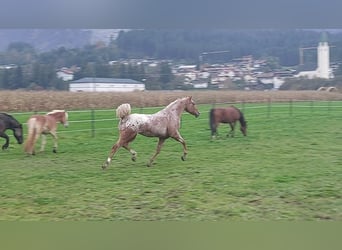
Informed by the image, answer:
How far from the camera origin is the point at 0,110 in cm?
319

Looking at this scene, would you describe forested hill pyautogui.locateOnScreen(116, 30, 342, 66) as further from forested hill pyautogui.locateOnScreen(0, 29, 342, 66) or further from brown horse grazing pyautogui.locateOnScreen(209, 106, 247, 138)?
brown horse grazing pyautogui.locateOnScreen(209, 106, 247, 138)

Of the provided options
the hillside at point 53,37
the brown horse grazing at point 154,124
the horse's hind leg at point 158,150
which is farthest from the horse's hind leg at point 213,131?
the hillside at point 53,37

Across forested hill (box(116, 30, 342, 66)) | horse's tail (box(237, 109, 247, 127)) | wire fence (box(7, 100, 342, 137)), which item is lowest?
horse's tail (box(237, 109, 247, 127))

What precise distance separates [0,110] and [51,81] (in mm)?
386

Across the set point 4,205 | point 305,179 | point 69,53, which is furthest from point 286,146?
point 4,205

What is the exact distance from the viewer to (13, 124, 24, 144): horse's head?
10.5ft

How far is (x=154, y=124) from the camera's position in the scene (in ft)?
10.5

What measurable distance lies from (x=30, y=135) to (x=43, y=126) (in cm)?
16

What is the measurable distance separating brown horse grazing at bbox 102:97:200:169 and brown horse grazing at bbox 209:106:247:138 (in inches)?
4.9

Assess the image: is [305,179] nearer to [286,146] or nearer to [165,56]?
[286,146]

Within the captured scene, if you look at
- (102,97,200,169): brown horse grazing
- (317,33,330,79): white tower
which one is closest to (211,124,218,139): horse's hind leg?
(102,97,200,169): brown horse grazing

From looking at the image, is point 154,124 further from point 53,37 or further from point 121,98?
point 53,37

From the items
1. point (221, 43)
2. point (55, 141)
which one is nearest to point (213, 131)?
point (221, 43)

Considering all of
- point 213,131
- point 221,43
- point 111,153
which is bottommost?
point 111,153
